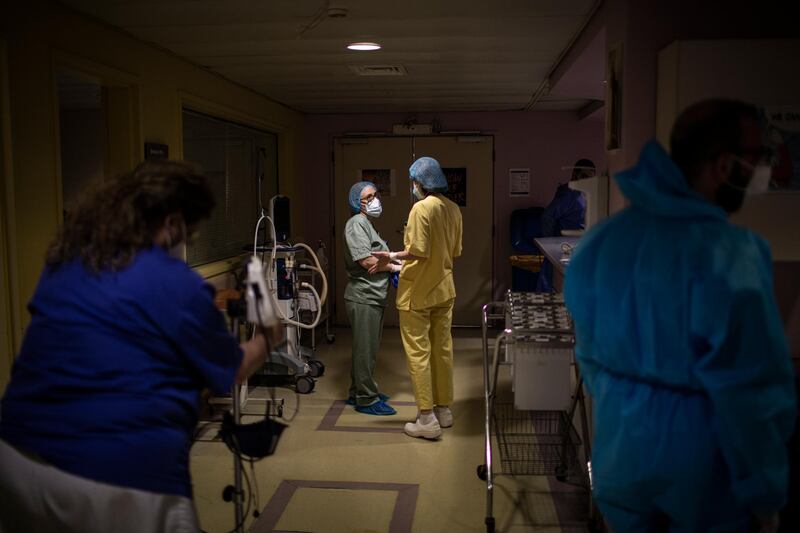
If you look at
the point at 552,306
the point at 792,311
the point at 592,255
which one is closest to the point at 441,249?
the point at 552,306

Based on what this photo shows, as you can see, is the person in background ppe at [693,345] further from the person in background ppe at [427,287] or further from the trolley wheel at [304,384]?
the trolley wheel at [304,384]

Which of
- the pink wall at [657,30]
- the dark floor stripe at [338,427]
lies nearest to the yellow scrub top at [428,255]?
the dark floor stripe at [338,427]

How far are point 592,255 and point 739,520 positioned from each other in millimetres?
619

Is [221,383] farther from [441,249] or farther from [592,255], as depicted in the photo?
[441,249]

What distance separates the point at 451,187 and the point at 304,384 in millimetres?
2924

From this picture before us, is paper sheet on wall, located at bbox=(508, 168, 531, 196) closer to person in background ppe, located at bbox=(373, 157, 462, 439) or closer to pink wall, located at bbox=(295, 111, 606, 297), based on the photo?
pink wall, located at bbox=(295, 111, 606, 297)

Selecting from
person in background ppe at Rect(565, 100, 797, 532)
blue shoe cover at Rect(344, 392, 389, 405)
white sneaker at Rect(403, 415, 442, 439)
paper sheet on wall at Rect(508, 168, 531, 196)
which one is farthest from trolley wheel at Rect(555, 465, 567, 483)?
paper sheet on wall at Rect(508, 168, 531, 196)

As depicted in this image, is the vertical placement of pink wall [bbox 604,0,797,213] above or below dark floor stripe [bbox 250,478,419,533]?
above

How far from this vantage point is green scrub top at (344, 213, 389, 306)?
4.14 meters

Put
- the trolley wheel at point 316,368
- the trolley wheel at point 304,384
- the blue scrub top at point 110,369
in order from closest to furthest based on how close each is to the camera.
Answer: the blue scrub top at point 110,369
the trolley wheel at point 304,384
the trolley wheel at point 316,368

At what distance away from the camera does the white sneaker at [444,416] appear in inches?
159

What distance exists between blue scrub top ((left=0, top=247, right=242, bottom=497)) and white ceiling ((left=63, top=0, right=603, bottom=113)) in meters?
1.88

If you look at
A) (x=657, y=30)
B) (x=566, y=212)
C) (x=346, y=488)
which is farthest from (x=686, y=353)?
(x=566, y=212)

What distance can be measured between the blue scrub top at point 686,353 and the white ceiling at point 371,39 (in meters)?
1.78
